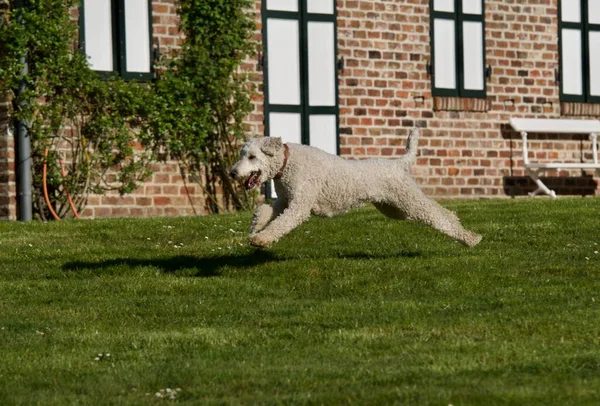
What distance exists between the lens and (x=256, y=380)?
6.65m

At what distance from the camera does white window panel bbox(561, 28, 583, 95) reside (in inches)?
795

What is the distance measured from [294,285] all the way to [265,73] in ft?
25.6

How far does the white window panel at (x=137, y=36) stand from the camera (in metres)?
16.5

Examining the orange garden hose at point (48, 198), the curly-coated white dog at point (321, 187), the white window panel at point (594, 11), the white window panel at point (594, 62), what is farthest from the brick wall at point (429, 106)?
the curly-coated white dog at point (321, 187)

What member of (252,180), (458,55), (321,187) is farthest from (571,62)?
(252,180)

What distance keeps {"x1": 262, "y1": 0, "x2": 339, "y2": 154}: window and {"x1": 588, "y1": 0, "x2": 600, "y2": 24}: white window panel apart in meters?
4.54

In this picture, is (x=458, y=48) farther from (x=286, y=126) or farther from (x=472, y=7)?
(x=286, y=126)

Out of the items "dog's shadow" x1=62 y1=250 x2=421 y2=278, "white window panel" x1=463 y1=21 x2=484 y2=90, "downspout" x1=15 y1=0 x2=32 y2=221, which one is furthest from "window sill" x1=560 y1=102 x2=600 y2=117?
"dog's shadow" x1=62 y1=250 x2=421 y2=278

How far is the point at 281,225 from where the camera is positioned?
989cm

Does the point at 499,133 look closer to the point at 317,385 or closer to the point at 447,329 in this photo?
the point at 447,329

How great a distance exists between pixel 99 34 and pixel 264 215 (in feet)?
22.2

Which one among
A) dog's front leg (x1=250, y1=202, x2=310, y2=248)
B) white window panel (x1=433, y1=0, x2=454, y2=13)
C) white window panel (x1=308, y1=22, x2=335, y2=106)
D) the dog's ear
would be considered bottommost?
dog's front leg (x1=250, y1=202, x2=310, y2=248)

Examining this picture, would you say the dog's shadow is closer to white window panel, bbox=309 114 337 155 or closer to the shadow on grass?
the shadow on grass

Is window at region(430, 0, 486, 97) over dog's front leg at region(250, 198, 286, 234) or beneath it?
over
